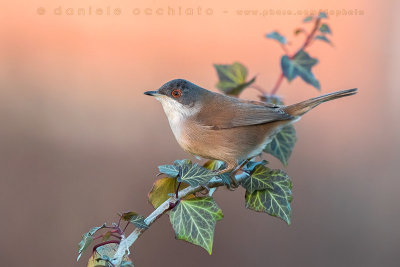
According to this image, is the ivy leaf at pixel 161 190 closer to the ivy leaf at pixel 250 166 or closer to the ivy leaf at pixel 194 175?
the ivy leaf at pixel 194 175

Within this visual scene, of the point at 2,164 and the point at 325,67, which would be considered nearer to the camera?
the point at 2,164

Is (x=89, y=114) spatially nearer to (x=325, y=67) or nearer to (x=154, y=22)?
(x=154, y=22)

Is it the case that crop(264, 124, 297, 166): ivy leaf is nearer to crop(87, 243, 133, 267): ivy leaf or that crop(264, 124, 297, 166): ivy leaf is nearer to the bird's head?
the bird's head

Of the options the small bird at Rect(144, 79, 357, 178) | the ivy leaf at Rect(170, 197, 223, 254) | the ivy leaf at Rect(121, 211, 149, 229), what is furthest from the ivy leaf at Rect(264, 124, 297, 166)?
the ivy leaf at Rect(121, 211, 149, 229)

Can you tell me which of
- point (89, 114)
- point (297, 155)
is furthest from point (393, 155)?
point (89, 114)

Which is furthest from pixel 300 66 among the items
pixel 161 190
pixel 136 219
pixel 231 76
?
pixel 136 219

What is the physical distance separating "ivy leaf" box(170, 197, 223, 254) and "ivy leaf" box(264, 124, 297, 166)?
34.7 inches

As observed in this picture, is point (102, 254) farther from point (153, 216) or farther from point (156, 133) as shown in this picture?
point (156, 133)

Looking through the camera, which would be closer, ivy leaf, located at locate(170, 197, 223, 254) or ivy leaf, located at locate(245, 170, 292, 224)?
ivy leaf, located at locate(170, 197, 223, 254)

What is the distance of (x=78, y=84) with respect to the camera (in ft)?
16.9

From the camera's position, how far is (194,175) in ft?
4.90

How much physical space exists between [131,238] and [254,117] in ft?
3.70

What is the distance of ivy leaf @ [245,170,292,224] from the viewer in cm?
156

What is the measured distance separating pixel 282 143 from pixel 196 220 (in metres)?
1.01
